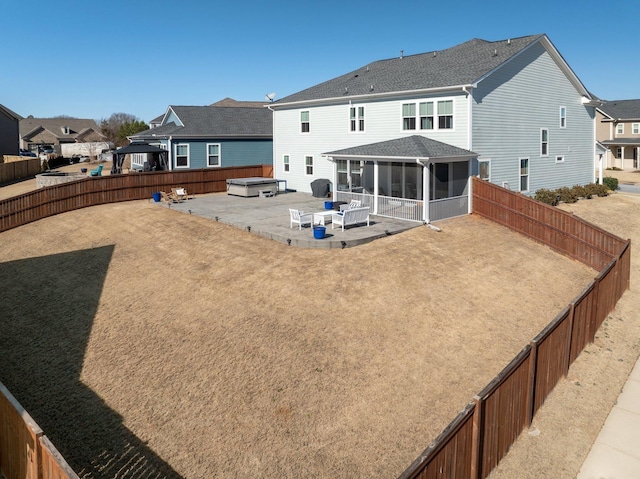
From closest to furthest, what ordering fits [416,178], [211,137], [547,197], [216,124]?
[416,178]
[547,197]
[211,137]
[216,124]

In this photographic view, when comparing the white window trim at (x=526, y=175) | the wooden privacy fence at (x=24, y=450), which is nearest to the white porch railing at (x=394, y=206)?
the white window trim at (x=526, y=175)

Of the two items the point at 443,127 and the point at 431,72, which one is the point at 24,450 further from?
the point at 431,72

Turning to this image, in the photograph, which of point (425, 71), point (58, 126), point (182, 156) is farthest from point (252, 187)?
point (58, 126)

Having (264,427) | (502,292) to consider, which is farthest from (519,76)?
(264,427)

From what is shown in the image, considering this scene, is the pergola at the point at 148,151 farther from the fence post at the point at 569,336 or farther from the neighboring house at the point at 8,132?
the fence post at the point at 569,336

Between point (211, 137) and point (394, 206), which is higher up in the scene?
point (211, 137)
